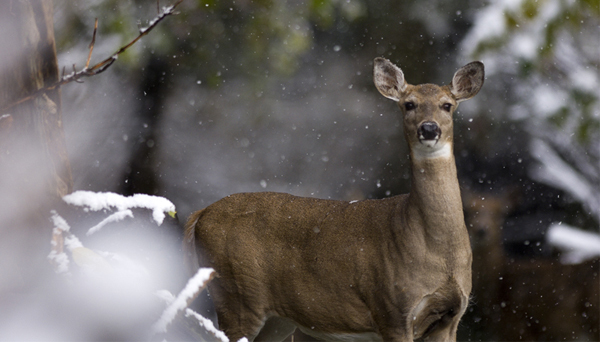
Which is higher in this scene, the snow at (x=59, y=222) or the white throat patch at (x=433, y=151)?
the snow at (x=59, y=222)

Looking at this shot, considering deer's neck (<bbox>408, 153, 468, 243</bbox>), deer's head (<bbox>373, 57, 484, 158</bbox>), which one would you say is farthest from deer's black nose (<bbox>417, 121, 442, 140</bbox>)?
deer's neck (<bbox>408, 153, 468, 243</bbox>)

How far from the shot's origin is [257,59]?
18.6ft

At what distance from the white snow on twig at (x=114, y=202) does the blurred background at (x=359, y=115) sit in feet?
13.3

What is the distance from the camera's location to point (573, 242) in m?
5.56

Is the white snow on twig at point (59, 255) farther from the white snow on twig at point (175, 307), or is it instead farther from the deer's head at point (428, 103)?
the deer's head at point (428, 103)

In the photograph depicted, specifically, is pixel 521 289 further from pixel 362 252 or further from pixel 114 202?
pixel 114 202

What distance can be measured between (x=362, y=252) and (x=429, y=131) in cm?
74

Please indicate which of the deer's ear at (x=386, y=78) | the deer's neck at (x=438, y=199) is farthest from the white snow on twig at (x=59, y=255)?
the deer's ear at (x=386, y=78)

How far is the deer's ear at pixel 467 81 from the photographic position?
10.3 feet

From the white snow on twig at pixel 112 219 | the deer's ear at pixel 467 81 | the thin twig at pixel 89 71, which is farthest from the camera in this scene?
the deer's ear at pixel 467 81

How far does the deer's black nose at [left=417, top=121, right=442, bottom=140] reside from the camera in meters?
2.79

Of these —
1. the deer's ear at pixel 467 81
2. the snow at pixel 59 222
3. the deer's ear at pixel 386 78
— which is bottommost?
the deer's ear at pixel 467 81

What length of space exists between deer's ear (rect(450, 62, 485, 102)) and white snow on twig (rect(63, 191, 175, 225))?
1955 millimetres

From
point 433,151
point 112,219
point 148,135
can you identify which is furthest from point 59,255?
point 148,135
